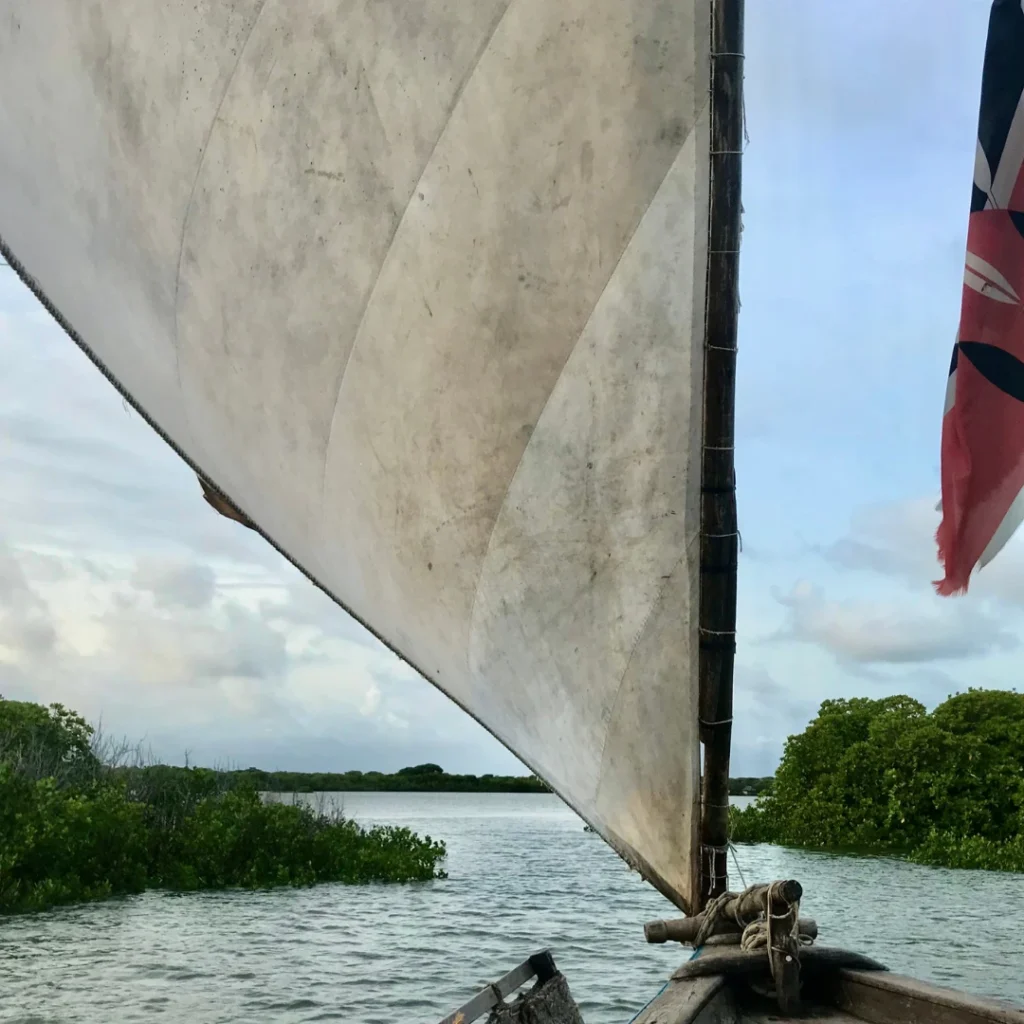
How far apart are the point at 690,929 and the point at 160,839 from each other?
21.4 meters

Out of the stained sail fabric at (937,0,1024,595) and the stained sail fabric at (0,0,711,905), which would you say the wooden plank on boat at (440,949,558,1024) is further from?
the stained sail fabric at (937,0,1024,595)

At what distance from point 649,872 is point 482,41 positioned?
3392 millimetres

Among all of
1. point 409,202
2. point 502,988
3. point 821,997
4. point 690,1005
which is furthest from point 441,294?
point 821,997

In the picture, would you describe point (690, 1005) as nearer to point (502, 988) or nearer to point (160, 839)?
point (502, 988)

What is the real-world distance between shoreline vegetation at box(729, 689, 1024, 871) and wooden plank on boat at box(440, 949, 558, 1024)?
3040 cm

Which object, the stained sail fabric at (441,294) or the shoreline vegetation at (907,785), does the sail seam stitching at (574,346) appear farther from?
the shoreline vegetation at (907,785)

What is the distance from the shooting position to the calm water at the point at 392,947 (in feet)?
41.8

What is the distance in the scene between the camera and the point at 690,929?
409 centimetres

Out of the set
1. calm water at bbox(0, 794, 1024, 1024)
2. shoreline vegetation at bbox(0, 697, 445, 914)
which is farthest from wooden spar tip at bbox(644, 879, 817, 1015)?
shoreline vegetation at bbox(0, 697, 445, 914)

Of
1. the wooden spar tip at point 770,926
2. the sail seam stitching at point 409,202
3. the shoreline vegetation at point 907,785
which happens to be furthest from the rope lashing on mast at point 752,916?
the shoreline vegetation at point 907,785

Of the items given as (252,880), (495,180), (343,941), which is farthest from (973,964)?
(495,180)

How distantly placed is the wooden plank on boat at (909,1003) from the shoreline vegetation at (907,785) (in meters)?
30.7

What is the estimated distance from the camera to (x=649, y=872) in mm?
4188

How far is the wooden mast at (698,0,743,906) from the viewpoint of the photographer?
279 cm
